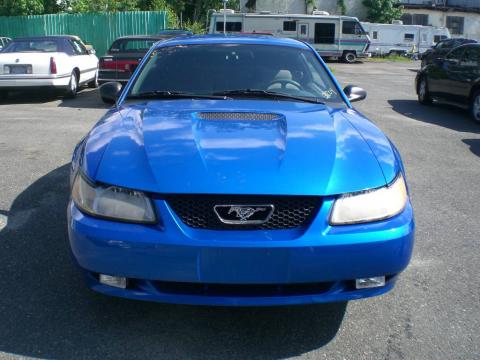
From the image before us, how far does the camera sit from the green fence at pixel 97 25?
23594 millimetres

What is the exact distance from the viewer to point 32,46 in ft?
42.0

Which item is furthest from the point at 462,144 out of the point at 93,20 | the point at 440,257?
the point at 93,20

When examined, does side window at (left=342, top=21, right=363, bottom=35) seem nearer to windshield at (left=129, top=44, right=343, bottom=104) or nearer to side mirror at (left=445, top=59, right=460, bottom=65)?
side mirror at (left=445, top=59, right=460, bottom=65)

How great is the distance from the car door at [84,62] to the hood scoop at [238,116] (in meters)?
10.7

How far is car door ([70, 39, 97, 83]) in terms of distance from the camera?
13.6m

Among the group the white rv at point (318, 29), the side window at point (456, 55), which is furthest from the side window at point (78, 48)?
the white rv at point (318, 29)

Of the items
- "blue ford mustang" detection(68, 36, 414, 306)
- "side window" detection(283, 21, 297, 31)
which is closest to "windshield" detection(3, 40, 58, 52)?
"blue ford mustang" detection(68, 36, 414, 306)

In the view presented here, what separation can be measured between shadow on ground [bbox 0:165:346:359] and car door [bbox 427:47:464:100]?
9.75 meters

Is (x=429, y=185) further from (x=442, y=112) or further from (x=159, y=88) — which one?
(x=442, y=112)

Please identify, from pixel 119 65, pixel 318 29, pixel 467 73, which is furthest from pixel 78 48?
pixel 318 29

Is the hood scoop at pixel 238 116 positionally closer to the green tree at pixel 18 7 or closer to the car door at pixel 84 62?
the car door at pixel 84 62

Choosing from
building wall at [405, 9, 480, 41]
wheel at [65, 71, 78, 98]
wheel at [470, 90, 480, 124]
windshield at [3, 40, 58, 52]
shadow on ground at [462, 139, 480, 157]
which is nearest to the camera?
shadow on ground at [462, 139, 480, 157]

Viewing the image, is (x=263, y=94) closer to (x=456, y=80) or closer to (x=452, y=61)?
(x=456, y=80)

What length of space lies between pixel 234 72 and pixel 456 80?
8486 mm
